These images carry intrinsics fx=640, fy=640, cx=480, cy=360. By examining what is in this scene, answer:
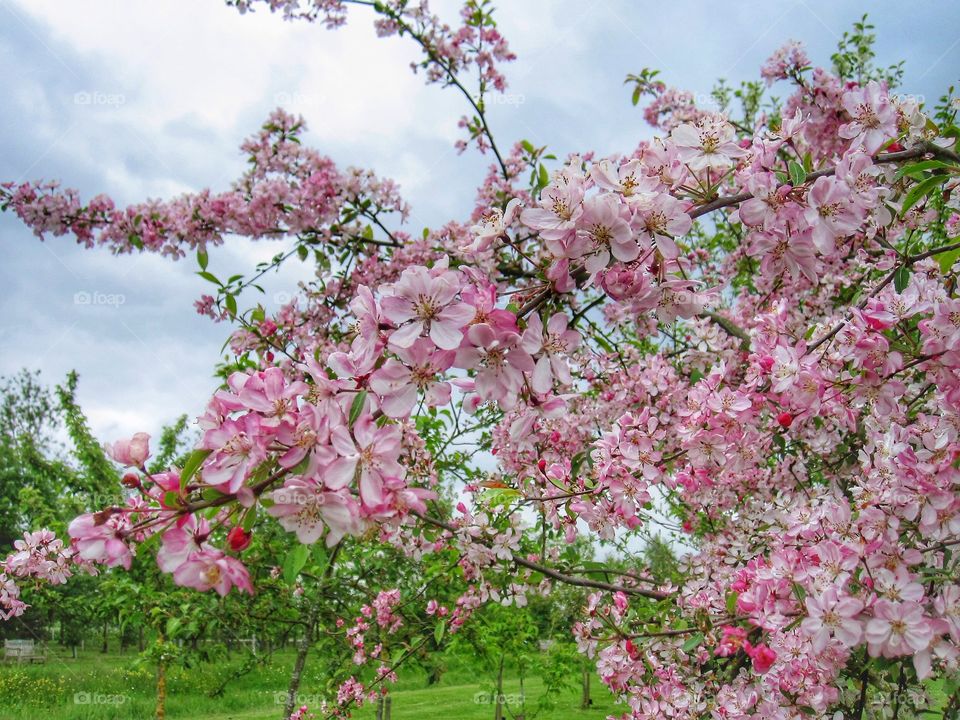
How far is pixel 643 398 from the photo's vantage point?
11.7 ft

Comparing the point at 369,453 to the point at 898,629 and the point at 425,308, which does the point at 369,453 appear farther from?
the point at 898,629

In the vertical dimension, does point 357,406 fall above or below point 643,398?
below

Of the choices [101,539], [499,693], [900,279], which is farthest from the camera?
[499,693]

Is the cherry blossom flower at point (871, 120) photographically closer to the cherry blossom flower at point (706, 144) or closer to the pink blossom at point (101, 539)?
the cherry blossom flower at point (706, 144)

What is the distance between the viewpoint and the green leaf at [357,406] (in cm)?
86

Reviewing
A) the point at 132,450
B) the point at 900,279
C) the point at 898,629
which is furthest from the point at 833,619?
the point at 132,450

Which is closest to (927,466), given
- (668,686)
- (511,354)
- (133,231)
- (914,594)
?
(914,594)

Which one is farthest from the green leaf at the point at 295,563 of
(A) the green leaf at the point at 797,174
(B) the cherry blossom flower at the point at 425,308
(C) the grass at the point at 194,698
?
(C) the grass at the point at 194,698

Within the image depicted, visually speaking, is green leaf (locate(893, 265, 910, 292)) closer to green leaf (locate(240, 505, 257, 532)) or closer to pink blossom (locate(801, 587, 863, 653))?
pink blossom (locate(801, 587, 863, 653))

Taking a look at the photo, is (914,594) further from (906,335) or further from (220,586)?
(220,586)

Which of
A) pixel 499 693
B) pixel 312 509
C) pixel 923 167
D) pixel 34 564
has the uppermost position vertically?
pixel 923 167

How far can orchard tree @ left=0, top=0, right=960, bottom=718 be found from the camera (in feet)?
2.88

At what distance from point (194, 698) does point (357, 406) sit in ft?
37.0

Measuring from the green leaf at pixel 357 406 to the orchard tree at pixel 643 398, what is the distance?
0.5 inches
